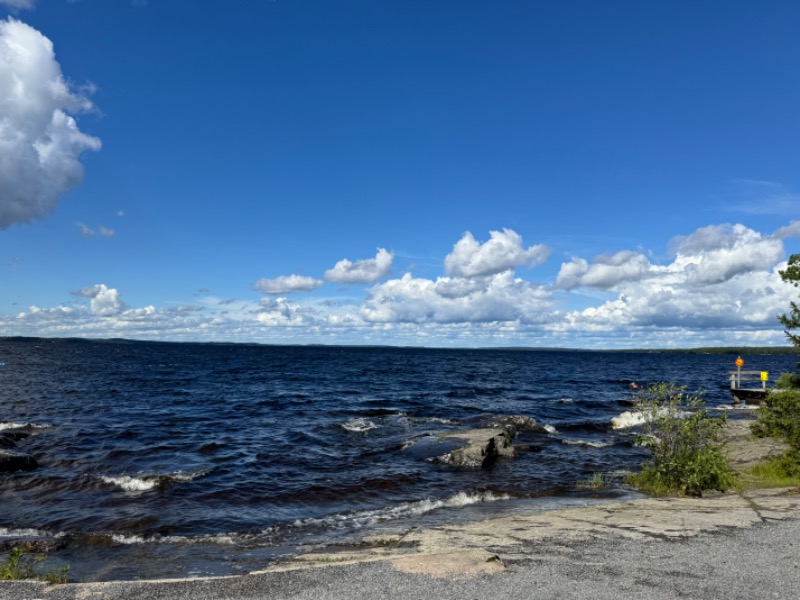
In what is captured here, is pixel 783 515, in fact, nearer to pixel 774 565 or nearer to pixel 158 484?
pixel 774 565

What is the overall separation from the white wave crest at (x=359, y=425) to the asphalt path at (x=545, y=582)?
21.9 m

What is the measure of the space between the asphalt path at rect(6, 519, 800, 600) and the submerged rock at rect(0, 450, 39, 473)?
13.9 m

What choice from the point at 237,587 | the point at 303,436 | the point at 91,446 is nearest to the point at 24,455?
the point at 91,446

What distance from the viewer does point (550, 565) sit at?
9250 mm

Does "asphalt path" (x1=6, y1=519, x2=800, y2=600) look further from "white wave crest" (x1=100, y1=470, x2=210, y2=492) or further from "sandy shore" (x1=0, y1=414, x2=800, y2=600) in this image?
"white wave crest" (x1=100, y1=470, x2=210, y2=492)

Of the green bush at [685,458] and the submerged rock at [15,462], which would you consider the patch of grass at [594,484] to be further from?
the submerged rock at [15,462]

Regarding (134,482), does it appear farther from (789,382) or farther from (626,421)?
(626,421)

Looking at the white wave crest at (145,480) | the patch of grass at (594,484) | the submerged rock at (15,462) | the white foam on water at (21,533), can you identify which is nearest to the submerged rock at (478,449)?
the patch of grass at (594,484)

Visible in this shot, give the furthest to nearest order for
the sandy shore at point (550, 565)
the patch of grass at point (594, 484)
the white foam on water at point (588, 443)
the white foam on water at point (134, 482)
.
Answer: the white foam on water at point (588, 443) < the patch of grass at point (594, 484) < the white foam on water at point (134, 482) < the sandy shore at point (550, 565)

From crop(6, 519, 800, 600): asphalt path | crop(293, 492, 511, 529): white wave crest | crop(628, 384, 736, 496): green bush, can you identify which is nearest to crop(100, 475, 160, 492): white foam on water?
crop(293, 492, 511, 529): white wave crest

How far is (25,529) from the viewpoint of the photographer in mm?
14211

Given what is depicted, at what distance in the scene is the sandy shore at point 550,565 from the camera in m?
8.16

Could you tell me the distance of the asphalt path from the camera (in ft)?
26.2

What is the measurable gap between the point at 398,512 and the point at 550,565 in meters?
7.41
